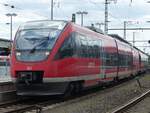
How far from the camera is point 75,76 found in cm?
2059

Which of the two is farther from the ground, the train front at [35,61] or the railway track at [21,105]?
the train front at [35,61]

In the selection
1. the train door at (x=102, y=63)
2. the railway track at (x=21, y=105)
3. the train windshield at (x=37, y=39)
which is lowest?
the railway track at (x=21, y=105)

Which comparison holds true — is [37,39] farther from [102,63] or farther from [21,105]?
[102,63]

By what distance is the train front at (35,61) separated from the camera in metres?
18.8

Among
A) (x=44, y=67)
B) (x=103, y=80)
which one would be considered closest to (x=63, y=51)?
(x=44, y=67)

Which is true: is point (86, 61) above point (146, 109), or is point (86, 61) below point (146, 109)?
A: above

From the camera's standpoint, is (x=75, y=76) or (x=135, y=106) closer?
(x=135, y=106)

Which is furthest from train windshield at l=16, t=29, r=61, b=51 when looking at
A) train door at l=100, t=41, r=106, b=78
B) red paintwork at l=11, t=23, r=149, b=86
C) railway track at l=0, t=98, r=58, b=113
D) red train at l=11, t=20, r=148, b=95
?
train door at l=100, t=41, r=106, b=78

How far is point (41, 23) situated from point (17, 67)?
2.47 m

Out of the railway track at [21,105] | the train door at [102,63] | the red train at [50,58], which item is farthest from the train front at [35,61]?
the train door at [102,63]

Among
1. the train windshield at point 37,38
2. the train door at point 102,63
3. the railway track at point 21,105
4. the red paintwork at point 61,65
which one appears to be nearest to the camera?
the railway track at point 21,105

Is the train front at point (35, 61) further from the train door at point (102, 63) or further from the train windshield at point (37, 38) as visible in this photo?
the train door at point (102, 63)

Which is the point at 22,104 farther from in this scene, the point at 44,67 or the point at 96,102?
the point at 96,102

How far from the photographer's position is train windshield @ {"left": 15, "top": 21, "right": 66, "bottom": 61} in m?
19.0
